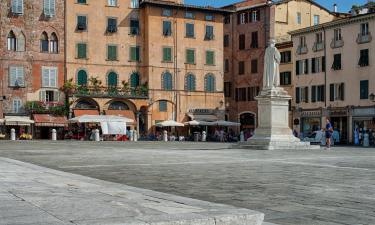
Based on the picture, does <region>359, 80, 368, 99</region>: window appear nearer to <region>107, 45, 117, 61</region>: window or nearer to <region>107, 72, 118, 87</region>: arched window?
<region>107, 72, 118, 87</region>: arched window

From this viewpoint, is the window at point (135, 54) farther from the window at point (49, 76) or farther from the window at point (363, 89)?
the window at point (363, 89)

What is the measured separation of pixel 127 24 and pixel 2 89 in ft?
46.7

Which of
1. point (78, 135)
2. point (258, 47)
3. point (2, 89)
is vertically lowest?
point (78, 135)

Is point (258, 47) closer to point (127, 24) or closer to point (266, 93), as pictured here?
point (127, 24)

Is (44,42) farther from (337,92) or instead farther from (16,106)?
(337,92)

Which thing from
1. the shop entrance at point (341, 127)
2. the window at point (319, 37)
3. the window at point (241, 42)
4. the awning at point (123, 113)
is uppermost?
the window at point (241, 42)

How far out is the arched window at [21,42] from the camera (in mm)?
58188

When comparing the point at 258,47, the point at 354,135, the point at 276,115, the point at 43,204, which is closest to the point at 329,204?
the point at 43,204

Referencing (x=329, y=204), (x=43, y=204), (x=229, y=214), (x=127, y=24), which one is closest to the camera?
(x=229, y=214)

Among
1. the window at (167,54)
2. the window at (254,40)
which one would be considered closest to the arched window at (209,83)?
the window at (167,54)

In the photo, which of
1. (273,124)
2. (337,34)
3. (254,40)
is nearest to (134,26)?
(254,40)

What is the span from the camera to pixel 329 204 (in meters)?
8.72

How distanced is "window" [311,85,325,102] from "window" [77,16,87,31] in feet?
77.7

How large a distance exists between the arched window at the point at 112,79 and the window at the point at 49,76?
5583 mm
